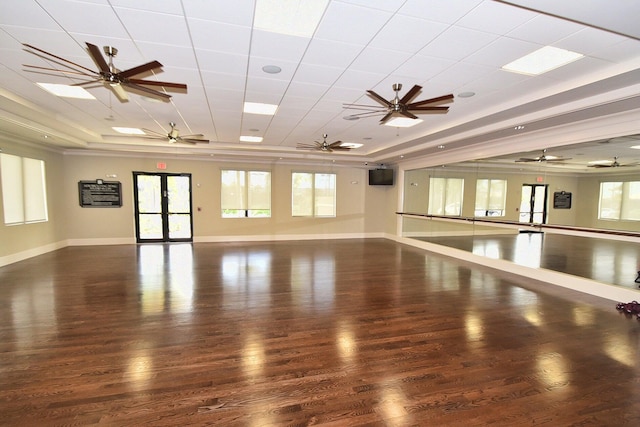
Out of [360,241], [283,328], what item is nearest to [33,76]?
[283,328]

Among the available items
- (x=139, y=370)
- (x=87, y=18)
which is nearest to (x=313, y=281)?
(x=139, y=370)

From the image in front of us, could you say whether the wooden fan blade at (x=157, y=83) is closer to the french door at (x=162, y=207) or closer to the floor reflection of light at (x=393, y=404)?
the floor reflection of light at (x=393, y=404)

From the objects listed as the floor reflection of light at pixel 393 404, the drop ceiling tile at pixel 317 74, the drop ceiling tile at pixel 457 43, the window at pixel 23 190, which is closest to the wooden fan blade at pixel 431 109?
the drop ceiling tile at pixel 457 43

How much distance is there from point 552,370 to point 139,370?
3643 mm

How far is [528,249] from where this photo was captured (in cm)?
692

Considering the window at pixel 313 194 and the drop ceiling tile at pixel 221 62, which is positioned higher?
the drop ceiling tile at pixel 221 62

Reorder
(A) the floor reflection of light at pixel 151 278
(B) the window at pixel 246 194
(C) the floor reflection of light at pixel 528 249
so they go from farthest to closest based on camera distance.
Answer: (B) the window at pixel 246 194
(C) the floor reflection of light at pixel 528 249
(A) the floor reflection of light at pixel 151 278

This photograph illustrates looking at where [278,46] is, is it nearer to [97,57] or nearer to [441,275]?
[97,57]

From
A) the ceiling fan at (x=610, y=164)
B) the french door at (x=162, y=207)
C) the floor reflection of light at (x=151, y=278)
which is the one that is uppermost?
the ceiling fan at (x=610, y=164)

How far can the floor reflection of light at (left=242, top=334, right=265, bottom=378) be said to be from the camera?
8.32ft

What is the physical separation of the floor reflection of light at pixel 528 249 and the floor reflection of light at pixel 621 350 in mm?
2752

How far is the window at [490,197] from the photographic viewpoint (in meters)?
7.04

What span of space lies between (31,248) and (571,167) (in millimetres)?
12114

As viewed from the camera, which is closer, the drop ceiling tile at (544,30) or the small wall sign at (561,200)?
the drop ceiling tile at (544,30)
